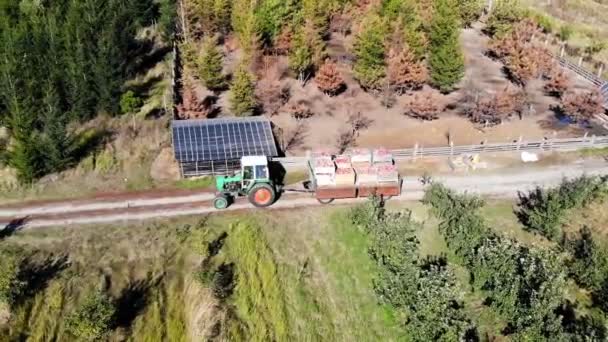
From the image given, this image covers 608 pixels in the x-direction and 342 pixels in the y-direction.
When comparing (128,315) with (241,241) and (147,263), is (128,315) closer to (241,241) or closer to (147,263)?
(147,263)

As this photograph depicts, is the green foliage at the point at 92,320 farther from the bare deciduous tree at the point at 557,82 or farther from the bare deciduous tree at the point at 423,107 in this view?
the bare deciduous tree at the point at 557,82

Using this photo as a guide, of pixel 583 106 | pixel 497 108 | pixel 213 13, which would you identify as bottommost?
pixel 583 106

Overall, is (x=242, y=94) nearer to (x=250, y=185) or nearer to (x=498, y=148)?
(x=250, y=185)

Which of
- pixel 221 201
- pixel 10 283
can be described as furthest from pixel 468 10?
pixel 10 283

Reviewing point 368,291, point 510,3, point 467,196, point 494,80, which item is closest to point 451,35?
point 494,80

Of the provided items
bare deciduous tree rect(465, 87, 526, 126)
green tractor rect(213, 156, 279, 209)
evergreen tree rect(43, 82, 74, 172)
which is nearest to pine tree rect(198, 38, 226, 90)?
evergreen tree rect(43, 82, 74, 172)

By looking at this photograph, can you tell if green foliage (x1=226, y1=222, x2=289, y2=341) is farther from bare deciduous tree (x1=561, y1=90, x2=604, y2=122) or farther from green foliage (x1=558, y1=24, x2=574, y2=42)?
green foliage (x1=558, y1=24, x2=574, y2=42)
